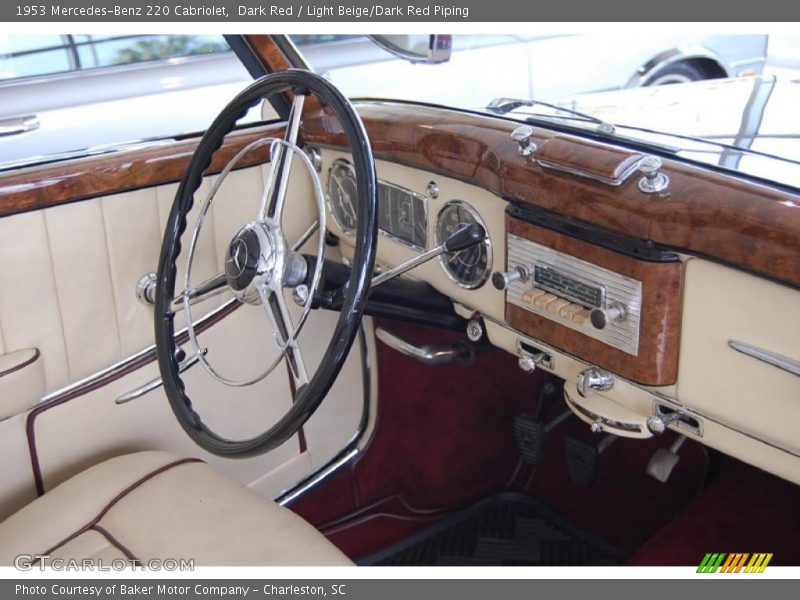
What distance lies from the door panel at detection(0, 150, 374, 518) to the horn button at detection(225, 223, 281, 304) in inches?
14.1

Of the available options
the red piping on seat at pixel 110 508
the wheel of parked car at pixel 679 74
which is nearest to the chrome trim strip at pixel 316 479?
the red piping on seat at pixel 110 508

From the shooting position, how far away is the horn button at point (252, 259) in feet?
4.37

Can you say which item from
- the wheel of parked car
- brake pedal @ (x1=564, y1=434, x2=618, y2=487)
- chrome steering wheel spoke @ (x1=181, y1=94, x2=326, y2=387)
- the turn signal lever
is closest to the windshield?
the wheel of parked car

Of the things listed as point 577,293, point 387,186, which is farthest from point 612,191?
point 387,186

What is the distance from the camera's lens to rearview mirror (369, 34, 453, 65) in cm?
183

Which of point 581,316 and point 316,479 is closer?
point 581,316

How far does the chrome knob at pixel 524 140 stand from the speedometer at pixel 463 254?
0.53ft

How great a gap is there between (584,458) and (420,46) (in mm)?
890

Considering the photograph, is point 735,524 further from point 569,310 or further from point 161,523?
point 161,523

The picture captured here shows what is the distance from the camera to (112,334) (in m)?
1.65

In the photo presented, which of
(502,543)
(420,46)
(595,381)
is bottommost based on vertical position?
(502,543)

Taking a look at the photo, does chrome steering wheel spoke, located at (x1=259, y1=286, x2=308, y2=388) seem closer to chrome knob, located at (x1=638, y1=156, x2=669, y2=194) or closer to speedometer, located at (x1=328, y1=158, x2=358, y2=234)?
speedometer, located at (x1=328, y1=158, x2=358, y2=234)

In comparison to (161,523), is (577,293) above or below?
above

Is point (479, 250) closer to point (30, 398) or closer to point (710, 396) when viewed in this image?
point (710, 396)
